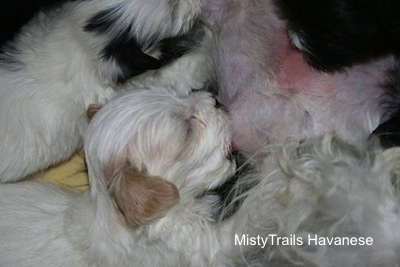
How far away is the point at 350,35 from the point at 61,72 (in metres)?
0.95

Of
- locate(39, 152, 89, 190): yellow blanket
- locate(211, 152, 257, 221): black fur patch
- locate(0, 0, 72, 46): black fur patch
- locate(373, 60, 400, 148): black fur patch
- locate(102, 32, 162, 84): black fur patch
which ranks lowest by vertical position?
locate(39, 152, 89, 190): yellow blanket

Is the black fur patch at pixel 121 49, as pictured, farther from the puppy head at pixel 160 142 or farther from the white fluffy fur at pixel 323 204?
the white fluffy fur at pixel 323 204

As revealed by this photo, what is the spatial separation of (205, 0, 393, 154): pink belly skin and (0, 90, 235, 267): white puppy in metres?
0.13

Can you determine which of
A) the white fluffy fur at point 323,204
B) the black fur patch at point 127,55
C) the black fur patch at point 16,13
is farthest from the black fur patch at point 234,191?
the black fur patch at point 16,13

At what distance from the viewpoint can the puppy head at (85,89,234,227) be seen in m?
2.12

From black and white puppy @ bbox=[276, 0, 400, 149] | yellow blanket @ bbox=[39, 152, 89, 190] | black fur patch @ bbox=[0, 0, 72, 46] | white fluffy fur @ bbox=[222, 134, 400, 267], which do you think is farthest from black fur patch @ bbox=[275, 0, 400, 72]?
yellow blanket @ bbox=[39, 152, 89, 190]

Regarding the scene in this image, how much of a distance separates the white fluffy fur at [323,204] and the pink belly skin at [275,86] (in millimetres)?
126

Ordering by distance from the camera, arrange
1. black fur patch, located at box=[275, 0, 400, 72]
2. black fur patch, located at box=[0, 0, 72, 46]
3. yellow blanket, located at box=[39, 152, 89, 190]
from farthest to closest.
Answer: yellow blanket, located at box=[39, 152, 89, 190], black fur patch, located at box=[0, 0, 72, 46], black fur patch, located at box=[275, 0, 400, 72]

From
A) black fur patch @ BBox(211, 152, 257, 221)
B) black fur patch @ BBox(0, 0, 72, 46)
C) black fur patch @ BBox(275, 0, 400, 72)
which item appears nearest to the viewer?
black fur patch @ BBox(275, 0, 400, 72)

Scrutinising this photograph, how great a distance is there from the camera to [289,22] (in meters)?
2.26

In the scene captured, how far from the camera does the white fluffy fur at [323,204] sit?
194 centimetres

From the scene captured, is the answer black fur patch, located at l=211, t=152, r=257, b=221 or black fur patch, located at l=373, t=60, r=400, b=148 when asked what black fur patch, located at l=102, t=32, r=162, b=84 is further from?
black fur patch, located at l=373, t=60, r=400, b=148

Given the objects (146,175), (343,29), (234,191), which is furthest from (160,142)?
(343,29)

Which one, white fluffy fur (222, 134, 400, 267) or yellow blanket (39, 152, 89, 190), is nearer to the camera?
white fluffy fur (222, 134, 400, 267)
